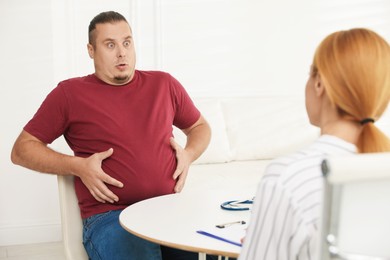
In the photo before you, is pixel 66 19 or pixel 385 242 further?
pixel 66 19

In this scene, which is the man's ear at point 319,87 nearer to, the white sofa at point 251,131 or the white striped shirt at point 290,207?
the white striped shirt at point 290,207

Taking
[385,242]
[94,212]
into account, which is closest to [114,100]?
[94,212]

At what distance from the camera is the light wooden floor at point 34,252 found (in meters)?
3.46

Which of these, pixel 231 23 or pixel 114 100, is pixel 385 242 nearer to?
pixel 114 100

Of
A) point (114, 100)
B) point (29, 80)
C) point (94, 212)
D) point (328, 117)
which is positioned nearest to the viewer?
point (328, 117)

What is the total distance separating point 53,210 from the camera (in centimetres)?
377

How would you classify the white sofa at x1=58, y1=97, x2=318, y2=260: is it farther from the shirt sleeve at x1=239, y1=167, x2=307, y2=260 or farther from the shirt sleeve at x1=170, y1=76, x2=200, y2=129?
the shirt sleeve at x1=239, y1=167, x2=307, y2=260

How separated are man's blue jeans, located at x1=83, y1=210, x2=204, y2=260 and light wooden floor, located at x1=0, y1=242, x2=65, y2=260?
1563 mm

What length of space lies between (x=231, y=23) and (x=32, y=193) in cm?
177

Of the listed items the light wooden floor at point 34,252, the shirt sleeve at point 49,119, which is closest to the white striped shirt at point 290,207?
the shirt sleeve at point 49,119

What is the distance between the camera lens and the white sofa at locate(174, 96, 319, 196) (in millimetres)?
3680

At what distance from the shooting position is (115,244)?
1.89 m

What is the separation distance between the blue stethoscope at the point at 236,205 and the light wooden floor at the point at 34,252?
1884mm

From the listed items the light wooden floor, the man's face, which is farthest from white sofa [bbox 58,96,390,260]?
the man's face
